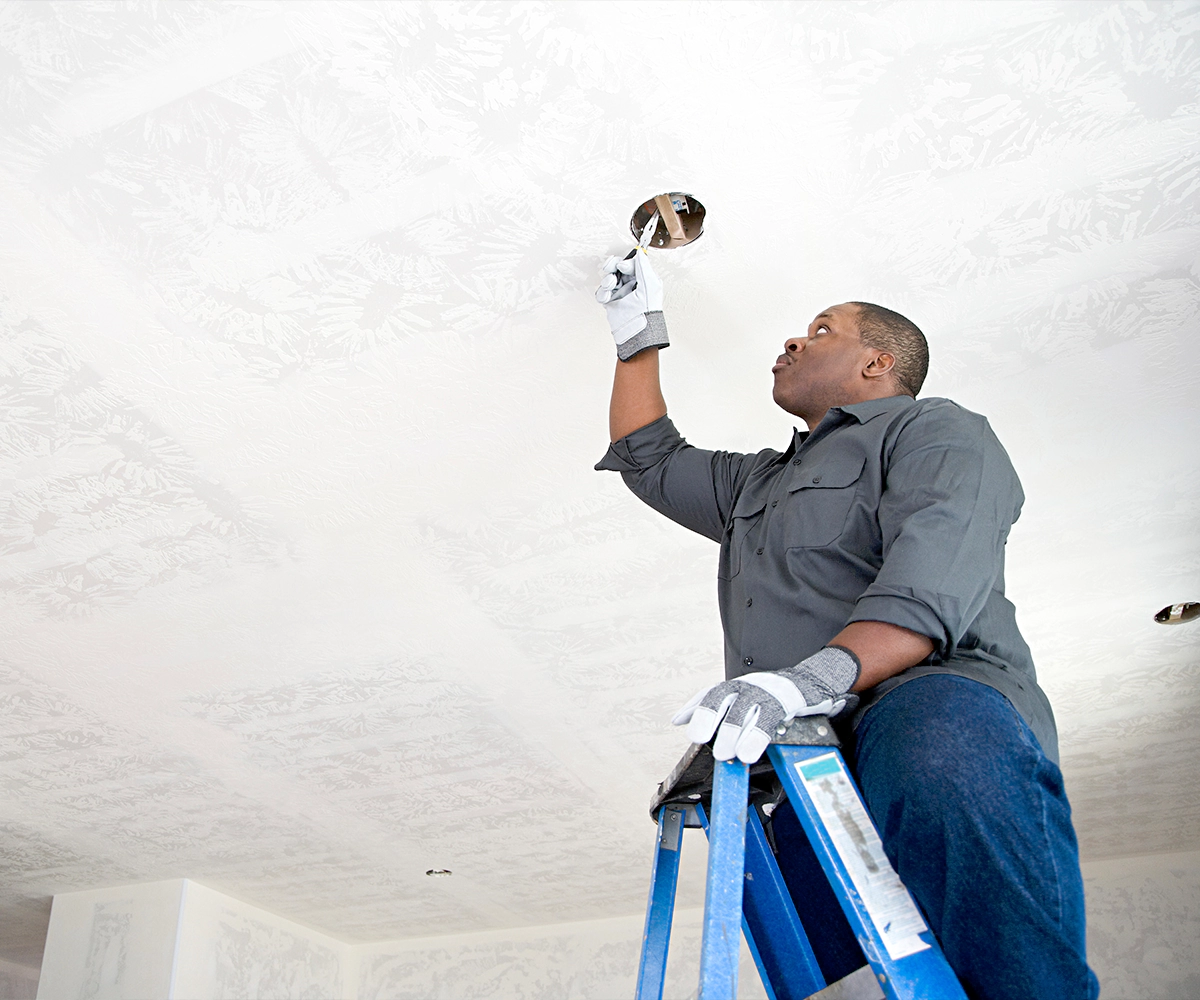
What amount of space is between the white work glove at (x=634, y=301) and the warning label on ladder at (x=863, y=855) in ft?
3.29

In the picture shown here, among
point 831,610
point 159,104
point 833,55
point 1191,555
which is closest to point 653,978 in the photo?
point 831,610

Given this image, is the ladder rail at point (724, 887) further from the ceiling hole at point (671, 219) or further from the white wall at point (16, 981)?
the white wall at point (16, 981)

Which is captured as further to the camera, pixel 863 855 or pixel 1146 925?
pixel 1146 925

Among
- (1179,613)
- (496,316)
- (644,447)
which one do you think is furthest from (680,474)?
(1179,613)

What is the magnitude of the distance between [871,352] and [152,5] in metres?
1.34

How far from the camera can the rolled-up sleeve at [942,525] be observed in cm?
127

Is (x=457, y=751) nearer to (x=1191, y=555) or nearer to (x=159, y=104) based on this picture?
(x=1191, y=555)

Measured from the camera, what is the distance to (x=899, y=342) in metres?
1.95

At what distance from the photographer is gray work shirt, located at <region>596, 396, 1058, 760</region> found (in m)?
1.30

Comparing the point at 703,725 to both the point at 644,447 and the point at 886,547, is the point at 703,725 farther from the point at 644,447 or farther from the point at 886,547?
the point at 644,447

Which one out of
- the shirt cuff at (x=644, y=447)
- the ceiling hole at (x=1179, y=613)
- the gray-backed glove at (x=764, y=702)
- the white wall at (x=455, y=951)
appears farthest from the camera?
the white wall at (x=455, y=951)

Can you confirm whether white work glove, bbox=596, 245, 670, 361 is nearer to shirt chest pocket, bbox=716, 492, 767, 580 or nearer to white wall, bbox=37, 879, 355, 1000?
shirt chest pocket, bbox=716, 492, 767, 580

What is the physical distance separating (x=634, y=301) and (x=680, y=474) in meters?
0.35

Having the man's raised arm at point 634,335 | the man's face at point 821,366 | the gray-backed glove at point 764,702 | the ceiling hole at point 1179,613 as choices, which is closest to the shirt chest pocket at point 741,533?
the man's face at point 821,366
